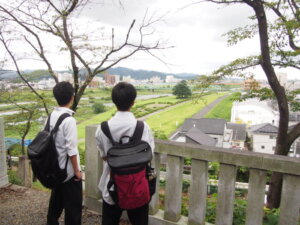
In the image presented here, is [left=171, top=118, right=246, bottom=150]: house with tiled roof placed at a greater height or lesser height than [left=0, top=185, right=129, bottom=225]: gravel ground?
lesser

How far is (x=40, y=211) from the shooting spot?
2795mm

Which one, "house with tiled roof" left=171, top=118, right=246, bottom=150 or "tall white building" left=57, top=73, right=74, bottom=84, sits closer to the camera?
"tall white building" left=57, top=73, right=74, bottom=84

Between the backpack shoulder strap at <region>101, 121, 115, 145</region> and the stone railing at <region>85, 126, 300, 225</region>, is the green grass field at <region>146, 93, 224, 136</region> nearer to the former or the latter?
the stone railing at <region>85, 126, 300, 225</region>

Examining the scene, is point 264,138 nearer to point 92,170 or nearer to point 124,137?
point 92,170

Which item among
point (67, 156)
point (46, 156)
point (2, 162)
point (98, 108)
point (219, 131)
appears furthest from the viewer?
point (219, 131)

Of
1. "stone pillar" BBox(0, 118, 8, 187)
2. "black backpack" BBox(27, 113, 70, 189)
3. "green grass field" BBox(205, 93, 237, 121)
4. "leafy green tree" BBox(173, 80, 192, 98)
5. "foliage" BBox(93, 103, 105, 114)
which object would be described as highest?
"leafy green tree" BBox(173, 80, 192, 98)

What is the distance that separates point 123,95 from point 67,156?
0.79m

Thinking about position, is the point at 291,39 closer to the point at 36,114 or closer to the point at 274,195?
the point at 274,195

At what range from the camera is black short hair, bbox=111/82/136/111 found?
1528 millimetres

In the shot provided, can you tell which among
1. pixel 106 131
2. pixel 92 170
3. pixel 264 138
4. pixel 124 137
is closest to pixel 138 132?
pixel 124 137

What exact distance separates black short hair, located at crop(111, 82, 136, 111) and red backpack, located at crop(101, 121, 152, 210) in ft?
0.50

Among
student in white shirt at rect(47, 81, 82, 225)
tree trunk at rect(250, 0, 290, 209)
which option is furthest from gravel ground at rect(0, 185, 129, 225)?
tree trunk at rect(250, 0, 290, 209)

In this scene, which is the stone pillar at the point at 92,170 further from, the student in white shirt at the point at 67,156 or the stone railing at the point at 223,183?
the student in white shirt at the point at 67,156

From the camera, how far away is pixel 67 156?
1.88 meters
